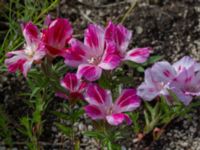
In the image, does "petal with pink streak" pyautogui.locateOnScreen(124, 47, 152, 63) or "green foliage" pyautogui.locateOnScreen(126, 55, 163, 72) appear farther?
"green foliage" pyautogui.locateOnScreen(126, 55, 163, 72)

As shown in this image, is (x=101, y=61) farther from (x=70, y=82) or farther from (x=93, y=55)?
(x=70, y=82)

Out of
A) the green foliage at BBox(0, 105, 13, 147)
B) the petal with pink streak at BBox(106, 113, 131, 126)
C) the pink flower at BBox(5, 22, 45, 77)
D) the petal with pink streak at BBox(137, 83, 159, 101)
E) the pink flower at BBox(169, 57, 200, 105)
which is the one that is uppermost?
the pink flower at BBox(5, 22, 45, 77)

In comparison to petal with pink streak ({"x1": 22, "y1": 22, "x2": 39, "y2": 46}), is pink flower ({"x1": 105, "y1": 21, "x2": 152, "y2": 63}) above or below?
below

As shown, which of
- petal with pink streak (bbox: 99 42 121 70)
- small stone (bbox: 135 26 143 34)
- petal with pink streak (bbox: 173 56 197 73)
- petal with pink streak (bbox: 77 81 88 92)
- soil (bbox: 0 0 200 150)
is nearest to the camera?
petal with pink streak (bbox: 99 42 121 70)

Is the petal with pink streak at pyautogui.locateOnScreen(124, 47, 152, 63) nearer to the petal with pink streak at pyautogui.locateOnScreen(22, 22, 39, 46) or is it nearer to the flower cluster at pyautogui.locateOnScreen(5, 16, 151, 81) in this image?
the flower cluster at pyautogui.locateOnScreen(5, 16, 151, 81)

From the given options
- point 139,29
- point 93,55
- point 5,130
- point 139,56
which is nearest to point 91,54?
point 93,55

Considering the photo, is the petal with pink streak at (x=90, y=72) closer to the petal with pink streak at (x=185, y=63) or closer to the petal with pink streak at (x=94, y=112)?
the petal with pink streak at (x=94, y=112)

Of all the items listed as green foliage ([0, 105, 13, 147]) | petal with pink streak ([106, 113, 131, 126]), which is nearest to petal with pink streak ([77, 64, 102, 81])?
petal with pink streak ([106, 113, 131, 126])

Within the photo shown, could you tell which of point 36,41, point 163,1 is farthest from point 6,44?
point 163,1

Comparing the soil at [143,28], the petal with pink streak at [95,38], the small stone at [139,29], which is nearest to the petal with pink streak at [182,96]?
the petal with pink streak at [95,38]
